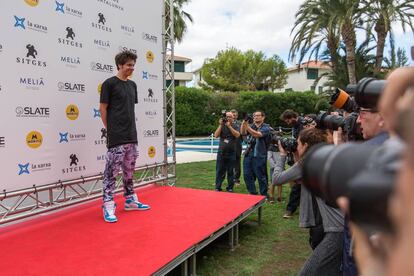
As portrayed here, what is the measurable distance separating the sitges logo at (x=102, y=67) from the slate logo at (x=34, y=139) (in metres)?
1.12

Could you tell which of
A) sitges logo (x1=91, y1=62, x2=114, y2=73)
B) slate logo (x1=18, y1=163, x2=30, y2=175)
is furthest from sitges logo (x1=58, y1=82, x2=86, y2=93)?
slate logo (x1=18, y1=163, x2=30, y2=175)

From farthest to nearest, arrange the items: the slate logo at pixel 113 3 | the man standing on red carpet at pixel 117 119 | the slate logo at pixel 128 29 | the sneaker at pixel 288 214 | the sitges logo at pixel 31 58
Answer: the sneaker at pixel 288 214, the slate logo at pixel 128 29, the slate logo at pixel 113 3, the man standing on red carpet at pixel 117 119, the sitges logo at pixel 31 58

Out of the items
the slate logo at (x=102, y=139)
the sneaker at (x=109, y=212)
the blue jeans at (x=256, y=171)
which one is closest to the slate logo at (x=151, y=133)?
the slate logo at (x=102, y=139)

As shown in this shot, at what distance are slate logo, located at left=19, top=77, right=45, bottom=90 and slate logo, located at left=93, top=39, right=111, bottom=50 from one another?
39.7 inches

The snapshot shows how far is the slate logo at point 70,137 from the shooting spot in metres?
4.13

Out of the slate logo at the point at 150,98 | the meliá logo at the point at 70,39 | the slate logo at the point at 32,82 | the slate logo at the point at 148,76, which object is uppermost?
the meliá logo at the point at 70,39

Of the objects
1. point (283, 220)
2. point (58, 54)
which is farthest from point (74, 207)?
point (283, 220)

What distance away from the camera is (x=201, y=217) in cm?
423

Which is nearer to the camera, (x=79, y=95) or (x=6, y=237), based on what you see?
(x=6, y=237)

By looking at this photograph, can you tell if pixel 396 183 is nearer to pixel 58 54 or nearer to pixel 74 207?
Answer: pixel 58 54

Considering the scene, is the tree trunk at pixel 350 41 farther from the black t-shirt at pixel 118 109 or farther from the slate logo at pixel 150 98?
the black t-shirt at pixel 118 109

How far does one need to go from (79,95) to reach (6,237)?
5.63 feet

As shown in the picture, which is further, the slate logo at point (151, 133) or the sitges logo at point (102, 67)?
the slate logo at point (151, 133)

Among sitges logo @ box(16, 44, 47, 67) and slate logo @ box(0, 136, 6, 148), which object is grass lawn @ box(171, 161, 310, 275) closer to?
slate logo @ box(0, 136, 6, 148)
